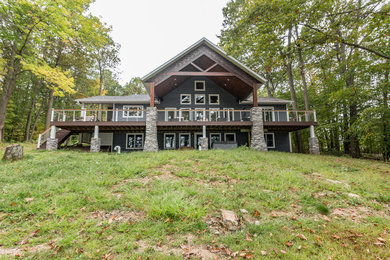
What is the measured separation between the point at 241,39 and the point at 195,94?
8.66 metres

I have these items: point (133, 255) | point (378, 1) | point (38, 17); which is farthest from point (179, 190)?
point (38, 17)

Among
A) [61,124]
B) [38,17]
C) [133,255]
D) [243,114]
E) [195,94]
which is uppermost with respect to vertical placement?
[38,17]

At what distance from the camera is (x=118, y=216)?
3600mm

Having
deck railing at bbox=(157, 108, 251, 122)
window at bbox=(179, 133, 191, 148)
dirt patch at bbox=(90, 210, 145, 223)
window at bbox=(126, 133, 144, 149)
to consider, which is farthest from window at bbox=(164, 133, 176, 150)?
dirt patch at bbox=(90, 210, 145, 223)

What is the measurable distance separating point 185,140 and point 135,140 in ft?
16.4

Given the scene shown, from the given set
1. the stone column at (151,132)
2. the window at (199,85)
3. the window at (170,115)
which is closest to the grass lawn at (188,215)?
the stone column at (151,132)

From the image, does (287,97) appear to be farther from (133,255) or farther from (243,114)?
(133,255)

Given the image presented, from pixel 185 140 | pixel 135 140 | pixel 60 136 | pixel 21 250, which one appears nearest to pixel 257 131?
pixel 185 140

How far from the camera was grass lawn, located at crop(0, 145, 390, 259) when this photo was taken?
2702mm

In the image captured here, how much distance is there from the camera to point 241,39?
938 cm

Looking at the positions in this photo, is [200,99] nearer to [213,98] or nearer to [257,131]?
[213,98]

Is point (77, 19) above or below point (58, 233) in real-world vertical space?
above

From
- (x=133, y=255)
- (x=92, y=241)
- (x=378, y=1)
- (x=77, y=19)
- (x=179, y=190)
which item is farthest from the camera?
(x=77, y=19)

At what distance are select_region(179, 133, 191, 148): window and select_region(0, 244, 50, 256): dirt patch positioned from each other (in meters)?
13.8
